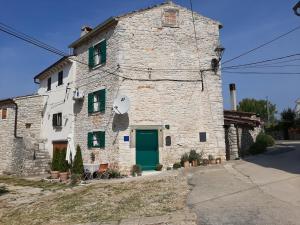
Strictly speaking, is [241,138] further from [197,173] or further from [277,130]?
[277,130]

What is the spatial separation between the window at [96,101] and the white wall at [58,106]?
2343mm

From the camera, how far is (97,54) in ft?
63.2

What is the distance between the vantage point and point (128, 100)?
16281 millimetres

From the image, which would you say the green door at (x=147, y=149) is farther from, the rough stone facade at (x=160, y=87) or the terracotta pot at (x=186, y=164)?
the terracotta pot at (x=186, y=164)

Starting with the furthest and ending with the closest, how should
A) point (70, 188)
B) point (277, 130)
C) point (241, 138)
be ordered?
point (277, 130), point (241, 138), point (70, 188)

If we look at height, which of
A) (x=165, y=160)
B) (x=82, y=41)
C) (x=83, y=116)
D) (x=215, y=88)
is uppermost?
(x=82, y=41)

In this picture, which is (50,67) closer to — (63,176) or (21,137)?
(21,137)

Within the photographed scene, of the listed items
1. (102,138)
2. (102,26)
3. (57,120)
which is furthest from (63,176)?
(102,26)

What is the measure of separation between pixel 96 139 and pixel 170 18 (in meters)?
8.04

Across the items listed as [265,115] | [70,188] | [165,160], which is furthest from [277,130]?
[70,188]

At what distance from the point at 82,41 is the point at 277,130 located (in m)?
30.9

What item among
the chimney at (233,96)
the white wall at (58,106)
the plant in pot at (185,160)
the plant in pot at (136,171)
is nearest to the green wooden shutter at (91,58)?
the white wall at (58,106)

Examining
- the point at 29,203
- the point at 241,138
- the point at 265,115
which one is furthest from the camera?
the point at 265,115

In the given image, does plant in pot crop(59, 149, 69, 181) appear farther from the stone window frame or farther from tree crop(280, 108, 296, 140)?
tree crop(280, 108, 296, 140)
